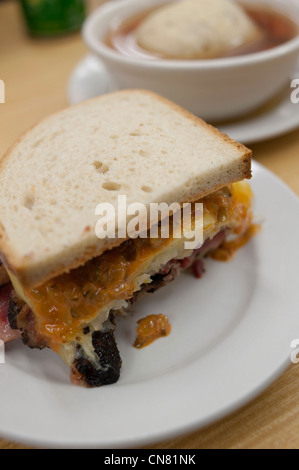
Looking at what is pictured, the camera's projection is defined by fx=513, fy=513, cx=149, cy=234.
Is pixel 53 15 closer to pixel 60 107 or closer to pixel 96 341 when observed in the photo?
pixel 60 107

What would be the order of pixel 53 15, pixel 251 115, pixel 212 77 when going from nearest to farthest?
1. pixel 212 77
2. pixel 251 115
3. pixel 53 15

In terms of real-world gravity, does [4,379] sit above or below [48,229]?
below

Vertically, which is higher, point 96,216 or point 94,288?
point 96,216

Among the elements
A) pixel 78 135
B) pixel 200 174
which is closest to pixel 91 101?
pixel 78 135

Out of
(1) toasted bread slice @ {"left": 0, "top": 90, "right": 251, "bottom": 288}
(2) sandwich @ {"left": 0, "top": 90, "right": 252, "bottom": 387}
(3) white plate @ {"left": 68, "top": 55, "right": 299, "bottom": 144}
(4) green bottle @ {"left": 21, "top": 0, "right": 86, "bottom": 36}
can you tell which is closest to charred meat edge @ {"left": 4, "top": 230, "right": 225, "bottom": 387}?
(2) sandwich @ {"left": 0, "top": 90, "right": 252, "bottom": 387}

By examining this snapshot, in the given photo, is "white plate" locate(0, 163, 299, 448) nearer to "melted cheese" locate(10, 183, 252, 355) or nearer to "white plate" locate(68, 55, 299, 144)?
"melted cheese" locate(10, 183, 252, 355)

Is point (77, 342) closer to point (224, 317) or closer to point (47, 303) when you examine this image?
point (47, 303)

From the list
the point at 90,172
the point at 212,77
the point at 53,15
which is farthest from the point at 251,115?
the point at 53,15
